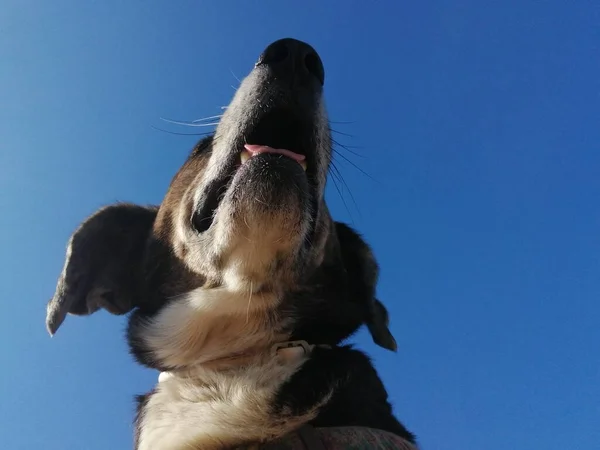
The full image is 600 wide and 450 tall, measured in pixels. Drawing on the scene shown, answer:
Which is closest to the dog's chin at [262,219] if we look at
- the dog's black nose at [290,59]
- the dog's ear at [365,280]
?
the dog's black nose at [290,59]

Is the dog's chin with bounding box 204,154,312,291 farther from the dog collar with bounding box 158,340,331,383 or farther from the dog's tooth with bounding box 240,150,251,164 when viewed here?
the dog collar with bounding box 158,340,331,383

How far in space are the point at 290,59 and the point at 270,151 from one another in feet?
1.43

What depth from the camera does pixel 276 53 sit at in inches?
103

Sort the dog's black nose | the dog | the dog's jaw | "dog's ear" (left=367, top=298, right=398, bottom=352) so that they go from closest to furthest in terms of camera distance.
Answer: the dog → the dog's jaw → the dog's black nose → "dog's ear" (left=367, top=298, right=398, bottom=352)

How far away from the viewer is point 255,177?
2.47 m

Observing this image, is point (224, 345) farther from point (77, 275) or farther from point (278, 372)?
point (77, 275)

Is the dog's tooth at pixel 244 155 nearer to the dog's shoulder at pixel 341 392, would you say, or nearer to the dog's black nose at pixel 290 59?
the dog's black nose at pixel 290 59

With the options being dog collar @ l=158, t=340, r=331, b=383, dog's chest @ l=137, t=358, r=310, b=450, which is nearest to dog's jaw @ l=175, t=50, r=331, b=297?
dog collar @ l=158, t=340, r=331, b=383

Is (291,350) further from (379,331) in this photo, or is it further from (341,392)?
(379,331)

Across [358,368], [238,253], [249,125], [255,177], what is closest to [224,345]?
[238,253]

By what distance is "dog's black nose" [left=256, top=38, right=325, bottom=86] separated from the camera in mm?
2605

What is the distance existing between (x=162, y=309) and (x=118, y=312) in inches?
20.0

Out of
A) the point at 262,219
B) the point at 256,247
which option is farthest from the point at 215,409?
the point at 262,219

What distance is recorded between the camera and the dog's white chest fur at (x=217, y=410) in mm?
2244
